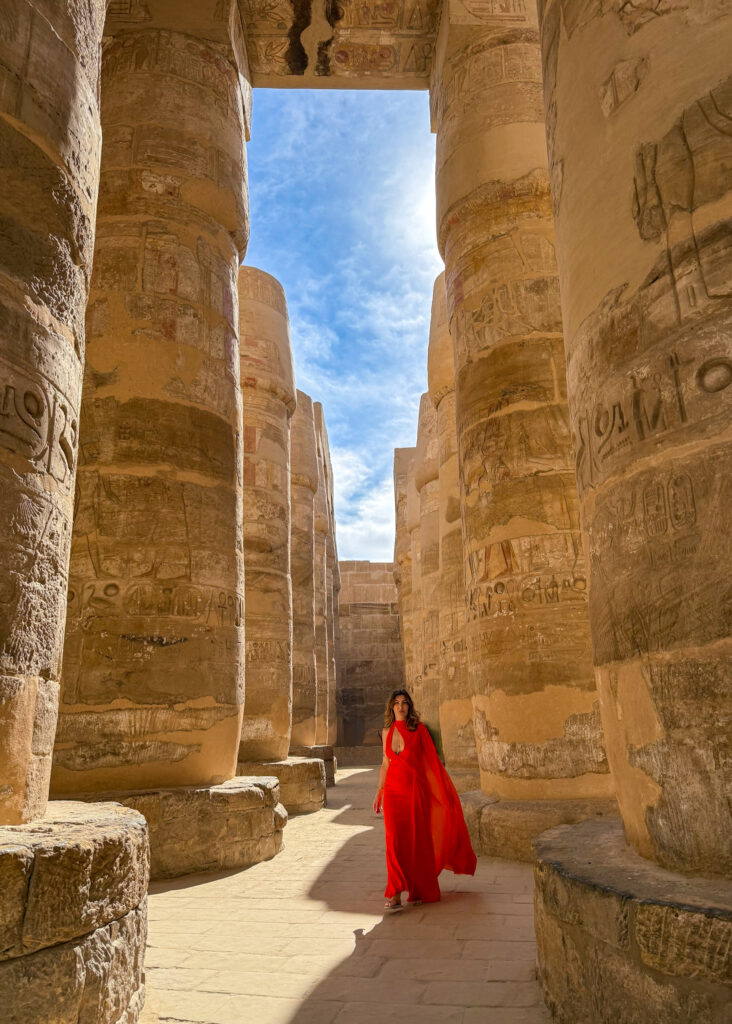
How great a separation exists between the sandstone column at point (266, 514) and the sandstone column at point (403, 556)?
790 cm

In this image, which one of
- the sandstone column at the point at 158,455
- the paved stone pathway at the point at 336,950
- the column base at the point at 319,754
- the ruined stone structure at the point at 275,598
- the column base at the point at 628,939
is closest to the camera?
the column base at the point at 628,939

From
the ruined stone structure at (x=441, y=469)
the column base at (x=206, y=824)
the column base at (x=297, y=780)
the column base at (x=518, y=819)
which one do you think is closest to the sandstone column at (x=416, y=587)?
the ruined stone structure at (x=441, y=469)

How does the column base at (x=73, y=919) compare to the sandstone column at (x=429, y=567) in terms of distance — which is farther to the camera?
the sandstone column at (x=429, y=567)

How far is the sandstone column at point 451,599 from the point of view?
912cm

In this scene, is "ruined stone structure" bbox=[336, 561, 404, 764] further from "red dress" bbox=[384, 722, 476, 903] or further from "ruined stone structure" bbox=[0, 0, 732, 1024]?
"red dress" bbox=[384, 722, 476, 903]

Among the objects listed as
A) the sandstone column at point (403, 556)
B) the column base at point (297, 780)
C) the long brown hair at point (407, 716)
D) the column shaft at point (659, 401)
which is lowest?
the column base at point (297, 780)

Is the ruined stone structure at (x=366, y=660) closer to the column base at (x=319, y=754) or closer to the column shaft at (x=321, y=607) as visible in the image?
the column shaft at (x=321, y=607)

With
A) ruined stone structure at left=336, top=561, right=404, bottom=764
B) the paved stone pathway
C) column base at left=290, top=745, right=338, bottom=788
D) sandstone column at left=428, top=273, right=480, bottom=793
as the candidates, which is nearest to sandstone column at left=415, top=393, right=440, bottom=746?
column base at left=290, top=745, right=338, bottom=788

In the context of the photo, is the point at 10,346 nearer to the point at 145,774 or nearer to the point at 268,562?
the point at 145,774

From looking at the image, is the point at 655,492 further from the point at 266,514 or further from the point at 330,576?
the point at 330,576

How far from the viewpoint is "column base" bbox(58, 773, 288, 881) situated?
4961 mm

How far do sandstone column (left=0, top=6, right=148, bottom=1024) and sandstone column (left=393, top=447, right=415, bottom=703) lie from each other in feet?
50.1

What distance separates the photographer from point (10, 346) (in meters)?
2.48

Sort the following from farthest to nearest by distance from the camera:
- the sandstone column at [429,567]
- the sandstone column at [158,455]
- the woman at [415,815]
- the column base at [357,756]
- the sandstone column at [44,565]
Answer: the column base at [357,756]
the sandstone column at [429,567]
the sandstone column at [158,455]
the woman at [415,815]
the sandstone column at [44,565]
